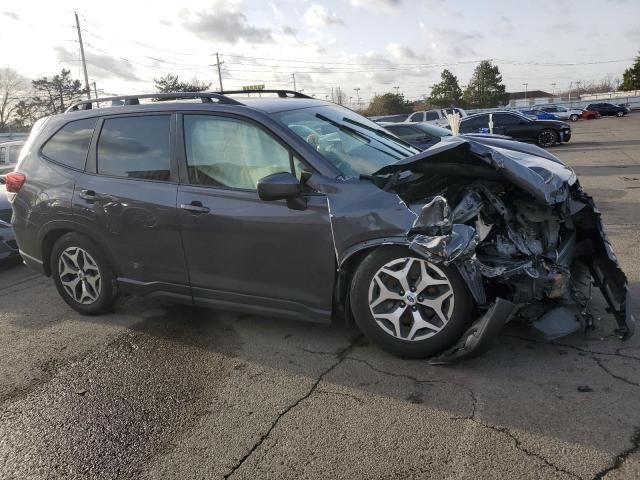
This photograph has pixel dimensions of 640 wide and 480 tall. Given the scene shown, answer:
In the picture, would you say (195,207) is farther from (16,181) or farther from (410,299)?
(16,181)

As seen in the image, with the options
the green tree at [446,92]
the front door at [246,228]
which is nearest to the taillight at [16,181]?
the front door at [246,228]

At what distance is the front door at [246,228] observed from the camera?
144 inches

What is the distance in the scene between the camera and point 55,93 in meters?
65.8

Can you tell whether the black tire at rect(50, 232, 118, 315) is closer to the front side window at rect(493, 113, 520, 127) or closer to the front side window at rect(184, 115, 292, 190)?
the front side window at rect(184, 115, 292, 190)

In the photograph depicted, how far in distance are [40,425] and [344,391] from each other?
183cm

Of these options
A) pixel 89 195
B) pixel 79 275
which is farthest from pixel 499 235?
pixel 79 275

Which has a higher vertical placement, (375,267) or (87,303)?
(375,267)

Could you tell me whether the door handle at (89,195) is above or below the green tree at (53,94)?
below

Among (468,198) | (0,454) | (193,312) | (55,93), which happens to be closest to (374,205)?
(468,198)

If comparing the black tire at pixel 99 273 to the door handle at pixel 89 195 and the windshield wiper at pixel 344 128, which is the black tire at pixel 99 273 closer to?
the door handle at pixel 89 195

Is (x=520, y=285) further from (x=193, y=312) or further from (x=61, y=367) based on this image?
(x=61, y=367)

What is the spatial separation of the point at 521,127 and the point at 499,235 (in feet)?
66.4

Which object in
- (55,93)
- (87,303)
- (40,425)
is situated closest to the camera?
(40,425)

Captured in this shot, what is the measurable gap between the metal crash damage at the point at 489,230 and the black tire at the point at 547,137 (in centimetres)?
2024
